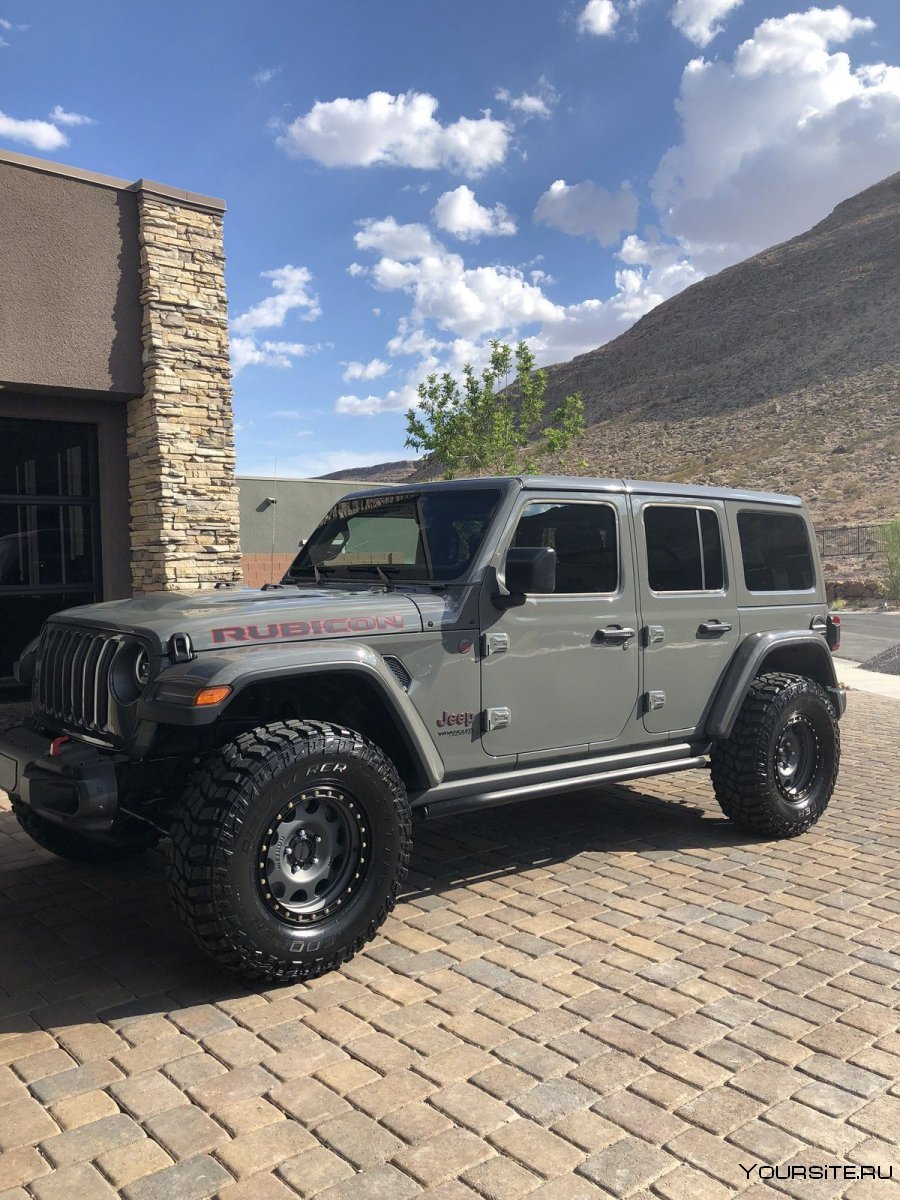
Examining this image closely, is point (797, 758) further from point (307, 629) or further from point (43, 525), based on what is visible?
point (43, 525)

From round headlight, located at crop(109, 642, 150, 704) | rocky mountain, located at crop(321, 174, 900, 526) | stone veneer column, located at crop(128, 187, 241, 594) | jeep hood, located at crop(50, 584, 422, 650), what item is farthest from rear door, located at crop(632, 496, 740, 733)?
rocky mountain, located at crop(321, 174, 900, 526)

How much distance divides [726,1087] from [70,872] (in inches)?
133

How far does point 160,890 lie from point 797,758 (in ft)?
11.9

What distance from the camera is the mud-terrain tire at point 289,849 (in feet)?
10.9

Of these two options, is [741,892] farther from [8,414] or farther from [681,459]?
[681,459]

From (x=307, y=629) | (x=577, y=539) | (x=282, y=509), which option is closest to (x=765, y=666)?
(x=577, y=539)

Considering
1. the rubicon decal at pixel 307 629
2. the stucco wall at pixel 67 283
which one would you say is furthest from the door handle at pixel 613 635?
the stucco wall at pixel 67 283

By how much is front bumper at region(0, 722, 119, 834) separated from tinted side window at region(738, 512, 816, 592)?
3.64m

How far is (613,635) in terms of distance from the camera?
15.3 feet

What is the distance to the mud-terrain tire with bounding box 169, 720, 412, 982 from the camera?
3326 mm

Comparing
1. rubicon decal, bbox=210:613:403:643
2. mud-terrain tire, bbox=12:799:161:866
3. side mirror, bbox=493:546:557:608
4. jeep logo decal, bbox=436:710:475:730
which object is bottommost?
mud-terrain tire, bbox=12:799:161:866

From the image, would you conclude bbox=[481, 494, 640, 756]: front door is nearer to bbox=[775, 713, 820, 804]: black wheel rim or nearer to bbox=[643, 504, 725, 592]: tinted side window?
bbox=[643, 504, 725, 592]: tinted side window

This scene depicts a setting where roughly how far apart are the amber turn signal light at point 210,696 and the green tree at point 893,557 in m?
28.6

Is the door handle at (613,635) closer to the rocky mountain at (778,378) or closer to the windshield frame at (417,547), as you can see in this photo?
the windshield frame at (417,547)
